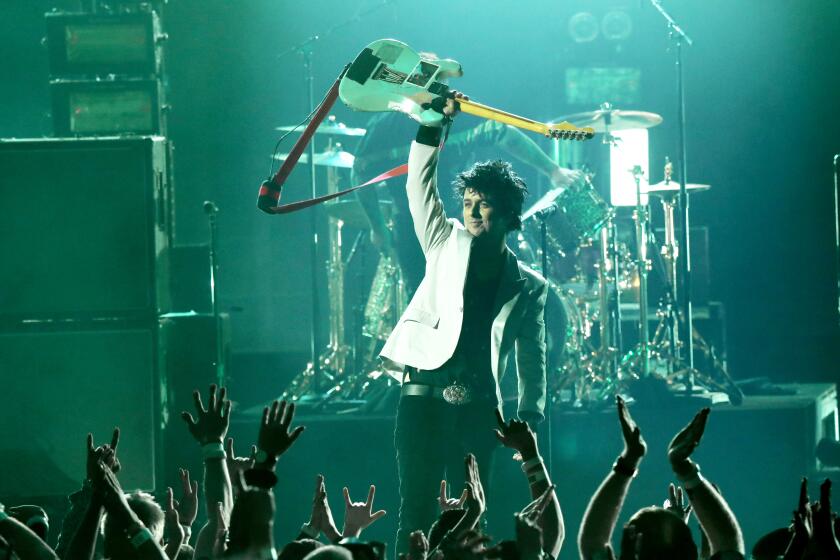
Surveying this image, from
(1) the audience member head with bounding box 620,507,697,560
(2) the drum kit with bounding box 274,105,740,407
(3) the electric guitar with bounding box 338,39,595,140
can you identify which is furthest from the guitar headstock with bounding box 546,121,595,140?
(2) the drum kit with bounding box 274,105,740,407

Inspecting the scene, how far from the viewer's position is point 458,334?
4215 millimetres

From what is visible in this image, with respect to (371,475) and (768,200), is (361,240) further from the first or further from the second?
(768,200)

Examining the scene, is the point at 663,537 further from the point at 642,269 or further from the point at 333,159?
the point at 333,159

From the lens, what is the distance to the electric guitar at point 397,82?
13.4 ft

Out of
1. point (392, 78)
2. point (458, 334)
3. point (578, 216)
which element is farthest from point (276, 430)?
point (578, 216)

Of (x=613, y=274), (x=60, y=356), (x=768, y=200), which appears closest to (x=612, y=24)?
(x=768, y=200)

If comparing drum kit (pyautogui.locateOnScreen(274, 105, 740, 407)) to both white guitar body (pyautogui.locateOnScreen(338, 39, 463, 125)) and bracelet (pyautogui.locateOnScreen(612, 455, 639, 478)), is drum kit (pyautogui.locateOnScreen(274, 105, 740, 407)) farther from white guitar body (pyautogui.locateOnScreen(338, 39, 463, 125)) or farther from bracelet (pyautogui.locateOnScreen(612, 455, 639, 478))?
bracelet (pyautogui.locateOnScreen(612, 455, 639, 478))

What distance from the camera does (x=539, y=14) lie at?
35.8 ft

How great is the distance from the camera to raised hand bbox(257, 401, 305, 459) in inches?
94.7

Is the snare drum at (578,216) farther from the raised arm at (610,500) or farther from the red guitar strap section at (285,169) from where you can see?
the raised arm at (610,500)

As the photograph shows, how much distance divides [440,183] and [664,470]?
6.69 ft

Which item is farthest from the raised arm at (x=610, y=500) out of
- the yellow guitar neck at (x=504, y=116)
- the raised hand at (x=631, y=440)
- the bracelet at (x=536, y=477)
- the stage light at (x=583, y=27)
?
the stage light at (x=583, y=27)

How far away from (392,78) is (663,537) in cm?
225

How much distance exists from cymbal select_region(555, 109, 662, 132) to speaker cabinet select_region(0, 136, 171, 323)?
160 inches
